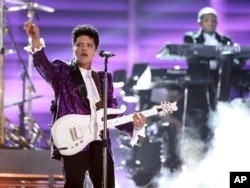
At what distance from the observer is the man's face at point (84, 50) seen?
177 inches

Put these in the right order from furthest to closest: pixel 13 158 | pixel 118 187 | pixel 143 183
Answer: pixel 143 183 < pixel 118 187 < pixel 13 158

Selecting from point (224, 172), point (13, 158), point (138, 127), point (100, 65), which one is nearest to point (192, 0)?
point (100, 65)

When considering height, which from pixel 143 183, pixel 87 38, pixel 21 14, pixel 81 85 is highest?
pixel 21 14

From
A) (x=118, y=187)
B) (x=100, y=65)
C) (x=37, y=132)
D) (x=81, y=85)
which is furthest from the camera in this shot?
→ (x=100, y=65)

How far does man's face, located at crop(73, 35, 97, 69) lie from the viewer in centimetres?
450

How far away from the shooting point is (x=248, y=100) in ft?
23.7

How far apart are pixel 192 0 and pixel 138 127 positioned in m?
5.60

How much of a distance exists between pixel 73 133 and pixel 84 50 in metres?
0.61

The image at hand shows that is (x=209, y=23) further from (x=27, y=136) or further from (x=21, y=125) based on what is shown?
(x=27, y=136)

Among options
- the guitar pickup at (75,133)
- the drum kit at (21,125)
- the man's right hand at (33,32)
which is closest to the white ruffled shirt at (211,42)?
the drum kit at (21,125)

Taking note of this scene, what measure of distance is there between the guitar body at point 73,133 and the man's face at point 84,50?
→ 1.32 ft

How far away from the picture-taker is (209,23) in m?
7.66

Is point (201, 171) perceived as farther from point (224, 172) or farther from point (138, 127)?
point (138, 127)

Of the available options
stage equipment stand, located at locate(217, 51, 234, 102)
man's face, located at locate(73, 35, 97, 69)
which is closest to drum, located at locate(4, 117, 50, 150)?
stage equipment stand, located at locate(217, 51, 234, 102)
